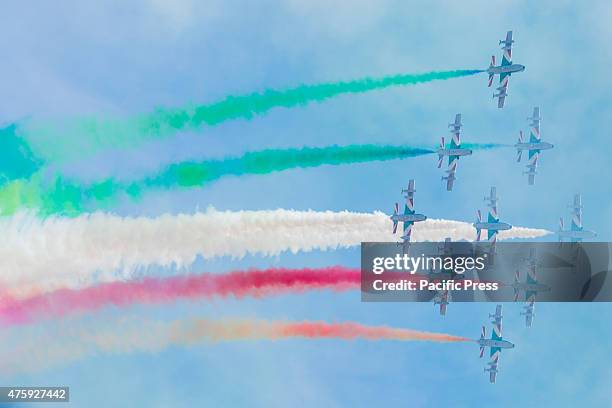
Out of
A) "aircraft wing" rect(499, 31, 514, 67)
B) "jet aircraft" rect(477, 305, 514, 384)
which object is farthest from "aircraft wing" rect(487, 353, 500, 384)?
"aircraft wing" rect(499, 31, 514, 67)

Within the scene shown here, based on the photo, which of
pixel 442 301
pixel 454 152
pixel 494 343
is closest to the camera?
pixel 454 152

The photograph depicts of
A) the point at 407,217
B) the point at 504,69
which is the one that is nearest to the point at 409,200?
the point at 407,217

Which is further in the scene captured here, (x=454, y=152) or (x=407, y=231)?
(x=454, y=152)

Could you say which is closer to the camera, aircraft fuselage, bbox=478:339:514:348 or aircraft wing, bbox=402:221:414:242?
aircraft wing, bbox=402:221:414:242

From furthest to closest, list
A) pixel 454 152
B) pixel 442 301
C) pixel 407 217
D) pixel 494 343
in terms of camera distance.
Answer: pixel 494 343
pixel 442 301
pixel 454 152
pixel 407 217

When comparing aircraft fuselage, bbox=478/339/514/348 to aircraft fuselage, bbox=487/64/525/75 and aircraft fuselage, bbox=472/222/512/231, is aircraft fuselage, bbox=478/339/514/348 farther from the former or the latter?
aircraft fuselage, bbox=487/64/525/75

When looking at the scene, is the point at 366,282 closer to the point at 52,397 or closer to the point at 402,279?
the point at 402,279

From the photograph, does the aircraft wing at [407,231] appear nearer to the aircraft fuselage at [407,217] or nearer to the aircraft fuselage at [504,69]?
the aircraft fuselage at [407,217]

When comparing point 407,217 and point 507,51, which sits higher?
point 507,51

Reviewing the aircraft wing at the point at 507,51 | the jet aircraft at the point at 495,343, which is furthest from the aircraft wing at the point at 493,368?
the aircraft wing at the point at 507,51

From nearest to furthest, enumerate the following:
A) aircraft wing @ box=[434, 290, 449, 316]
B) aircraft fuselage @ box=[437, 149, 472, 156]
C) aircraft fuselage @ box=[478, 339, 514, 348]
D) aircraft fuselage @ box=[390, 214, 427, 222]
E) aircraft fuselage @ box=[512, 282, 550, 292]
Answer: aircraft fuselage @ box=[390, 214, 427, 222], aircraft fuselage @ box=[437, 149, 472, 156], aircraft wing @ box=[434, 290, 449, 316], aircraft fuselage @ box=[512, 282, 550, 292], aircraft fuselage @ box=[478, 339, 514, 348]

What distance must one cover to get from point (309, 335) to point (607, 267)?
2334 centimetres

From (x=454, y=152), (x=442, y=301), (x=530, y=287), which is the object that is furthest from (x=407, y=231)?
(x=530, y=287)

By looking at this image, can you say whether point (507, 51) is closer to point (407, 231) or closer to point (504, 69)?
point (504, 69)
